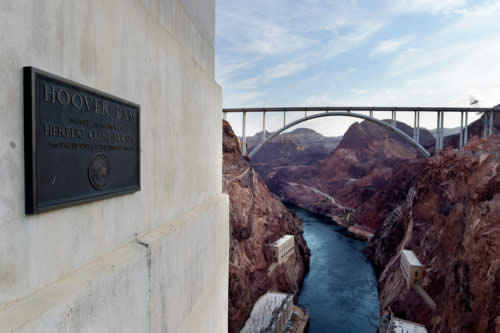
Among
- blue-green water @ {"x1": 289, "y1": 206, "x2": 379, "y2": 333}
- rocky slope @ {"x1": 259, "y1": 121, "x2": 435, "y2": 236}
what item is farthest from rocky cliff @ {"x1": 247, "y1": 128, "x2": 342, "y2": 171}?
blue-green water @ {"x1": 289, "y1": 206, "x2": 379, "y2": 333}

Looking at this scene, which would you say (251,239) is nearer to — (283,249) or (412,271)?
(283,249)

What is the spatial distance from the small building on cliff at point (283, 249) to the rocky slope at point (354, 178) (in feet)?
68.1

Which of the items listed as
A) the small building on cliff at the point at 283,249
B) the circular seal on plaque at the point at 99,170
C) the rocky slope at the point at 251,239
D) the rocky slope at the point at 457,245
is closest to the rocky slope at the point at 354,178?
the rocky slope at the point at 251,239

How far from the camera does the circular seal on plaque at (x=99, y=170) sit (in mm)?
1638

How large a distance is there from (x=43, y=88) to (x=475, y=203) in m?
18.7

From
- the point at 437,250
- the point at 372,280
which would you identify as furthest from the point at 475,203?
the point at 372,280

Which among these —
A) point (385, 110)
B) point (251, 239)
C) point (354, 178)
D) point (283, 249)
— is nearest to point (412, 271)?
point (283, 249)

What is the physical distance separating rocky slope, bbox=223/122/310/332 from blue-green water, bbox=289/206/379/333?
1782 mm

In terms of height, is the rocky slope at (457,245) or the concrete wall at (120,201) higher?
the concrete wall at (120,201)

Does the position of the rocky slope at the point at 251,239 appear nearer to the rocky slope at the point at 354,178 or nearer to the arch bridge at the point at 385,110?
the arch bridge at the point at 385,110

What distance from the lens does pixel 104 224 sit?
171 centimetres

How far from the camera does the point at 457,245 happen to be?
1611cm

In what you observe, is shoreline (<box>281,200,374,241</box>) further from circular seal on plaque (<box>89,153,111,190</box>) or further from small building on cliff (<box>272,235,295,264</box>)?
circular seal on plaque (<box>89,153,111,190</box>)

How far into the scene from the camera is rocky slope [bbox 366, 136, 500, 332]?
11547mm
